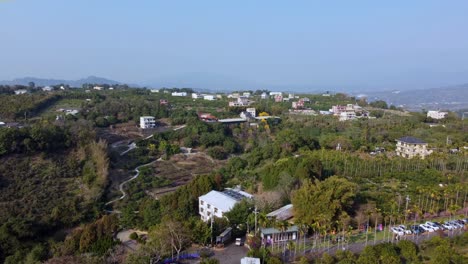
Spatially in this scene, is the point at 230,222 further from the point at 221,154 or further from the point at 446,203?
the point at 221,154

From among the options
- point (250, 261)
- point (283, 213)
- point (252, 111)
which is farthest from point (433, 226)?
point (252, 111)

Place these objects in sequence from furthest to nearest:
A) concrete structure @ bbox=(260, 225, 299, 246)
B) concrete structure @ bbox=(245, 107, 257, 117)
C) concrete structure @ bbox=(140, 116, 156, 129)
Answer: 1. concrete structure @ bbox=(245, 107, 257, 117)
2. concrete structure @ bbox=(140, 116, 156, 129)
3. concrete structure @ bbox=(260, 225, 299, 246)

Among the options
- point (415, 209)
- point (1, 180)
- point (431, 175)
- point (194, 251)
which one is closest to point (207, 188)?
point (194, 251)

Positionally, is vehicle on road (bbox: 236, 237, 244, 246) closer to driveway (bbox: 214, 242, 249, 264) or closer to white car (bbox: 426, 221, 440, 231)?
driveway (bbox: 214, 242, 249, 264)

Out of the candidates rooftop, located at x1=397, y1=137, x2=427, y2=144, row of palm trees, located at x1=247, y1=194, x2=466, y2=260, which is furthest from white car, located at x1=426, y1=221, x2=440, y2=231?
rooftop, located at x1=397, y1=137, x2=427, y2=144

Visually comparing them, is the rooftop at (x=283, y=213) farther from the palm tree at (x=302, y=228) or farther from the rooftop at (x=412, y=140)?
the rooftop at (x=412, y=140)
